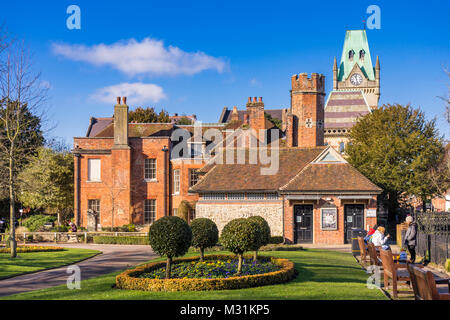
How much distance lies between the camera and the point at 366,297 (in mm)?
11617

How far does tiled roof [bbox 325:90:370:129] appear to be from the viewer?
296 feet

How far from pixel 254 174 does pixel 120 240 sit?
Answer: 10624 mm

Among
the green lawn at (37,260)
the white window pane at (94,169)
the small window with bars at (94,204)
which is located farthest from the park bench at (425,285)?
the white window pane at (94,169)

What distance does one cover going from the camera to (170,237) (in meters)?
14.4

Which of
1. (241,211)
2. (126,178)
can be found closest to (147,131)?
(126,178)

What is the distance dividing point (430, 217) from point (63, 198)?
3241cm

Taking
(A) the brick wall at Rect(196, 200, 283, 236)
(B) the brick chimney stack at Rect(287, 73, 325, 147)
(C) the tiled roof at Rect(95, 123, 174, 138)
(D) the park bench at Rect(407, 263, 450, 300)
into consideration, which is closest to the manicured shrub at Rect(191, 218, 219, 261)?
(D) the park bench at Rect(407, 263, 450, 300)

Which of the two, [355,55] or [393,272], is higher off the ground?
[355,55]

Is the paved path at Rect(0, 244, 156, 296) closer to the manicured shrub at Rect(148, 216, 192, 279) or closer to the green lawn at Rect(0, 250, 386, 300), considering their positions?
the green lawn at Rect(0, 250, 386, 300)

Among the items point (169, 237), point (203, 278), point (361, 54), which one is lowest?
point (203, 278)

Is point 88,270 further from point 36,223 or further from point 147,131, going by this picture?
point 147,131

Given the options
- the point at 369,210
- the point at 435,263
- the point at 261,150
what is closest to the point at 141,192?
the point at 261,150

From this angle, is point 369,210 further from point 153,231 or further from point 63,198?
point 63,198

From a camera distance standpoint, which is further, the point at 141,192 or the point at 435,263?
the point at 141,192
